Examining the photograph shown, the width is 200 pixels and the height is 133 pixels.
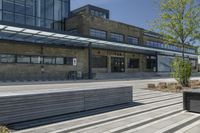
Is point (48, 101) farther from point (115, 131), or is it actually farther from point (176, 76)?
point (176, 76)

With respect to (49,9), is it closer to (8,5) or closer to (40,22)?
(40,22)

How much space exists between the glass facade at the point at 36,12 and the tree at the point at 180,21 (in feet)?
73.2

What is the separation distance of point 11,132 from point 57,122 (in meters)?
1.45

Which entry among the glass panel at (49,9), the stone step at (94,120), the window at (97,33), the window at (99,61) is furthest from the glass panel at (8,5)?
the stone step at (94,120)

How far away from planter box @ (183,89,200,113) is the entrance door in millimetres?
36113

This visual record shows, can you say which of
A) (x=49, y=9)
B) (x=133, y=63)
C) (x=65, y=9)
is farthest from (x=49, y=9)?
(x=133, y=63)

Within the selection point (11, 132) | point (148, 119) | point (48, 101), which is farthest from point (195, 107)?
point (11, 132)

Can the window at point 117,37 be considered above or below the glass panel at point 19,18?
below

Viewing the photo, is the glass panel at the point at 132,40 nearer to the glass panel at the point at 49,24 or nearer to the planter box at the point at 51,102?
the glass panel at the point at 49,24

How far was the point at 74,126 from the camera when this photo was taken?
6738mm

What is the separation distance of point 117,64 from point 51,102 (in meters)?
39.2

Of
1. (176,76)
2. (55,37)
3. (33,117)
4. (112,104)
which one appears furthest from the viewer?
(55,37)

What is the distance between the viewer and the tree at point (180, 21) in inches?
790

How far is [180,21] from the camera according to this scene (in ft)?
66.2
